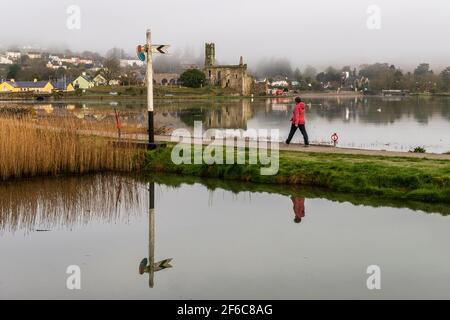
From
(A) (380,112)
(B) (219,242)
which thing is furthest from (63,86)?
(B) (219,242)

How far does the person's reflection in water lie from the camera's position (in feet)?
34.9

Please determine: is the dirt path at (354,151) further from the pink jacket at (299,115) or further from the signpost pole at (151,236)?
the signpost pole at (151,236)

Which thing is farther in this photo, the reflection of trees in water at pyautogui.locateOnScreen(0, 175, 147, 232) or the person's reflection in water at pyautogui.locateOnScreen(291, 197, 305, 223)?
the person's reflection in water at pyautogui.locateOnScreen(291, 197, 305, 223)

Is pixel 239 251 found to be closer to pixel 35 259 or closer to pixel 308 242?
pixel 308 242

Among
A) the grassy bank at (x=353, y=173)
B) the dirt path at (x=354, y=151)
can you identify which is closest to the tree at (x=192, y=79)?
the dirt path at (x=354, y=151)

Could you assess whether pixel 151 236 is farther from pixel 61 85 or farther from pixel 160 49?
pixel 61 85

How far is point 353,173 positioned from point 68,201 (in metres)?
6.05

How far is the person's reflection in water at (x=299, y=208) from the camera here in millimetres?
10633

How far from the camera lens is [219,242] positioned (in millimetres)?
9047

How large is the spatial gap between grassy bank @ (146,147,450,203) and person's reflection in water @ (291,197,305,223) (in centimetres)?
104

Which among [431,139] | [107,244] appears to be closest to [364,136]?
[431,139]

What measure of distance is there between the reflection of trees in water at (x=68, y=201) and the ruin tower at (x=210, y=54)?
133 m

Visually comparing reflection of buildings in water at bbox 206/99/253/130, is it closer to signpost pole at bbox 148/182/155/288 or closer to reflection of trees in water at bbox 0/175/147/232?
reflection of trees in water at bbox 0/175/147/232

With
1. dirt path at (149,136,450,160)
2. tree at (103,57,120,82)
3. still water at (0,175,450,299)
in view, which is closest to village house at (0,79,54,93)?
tree at (103,57,120,82)
